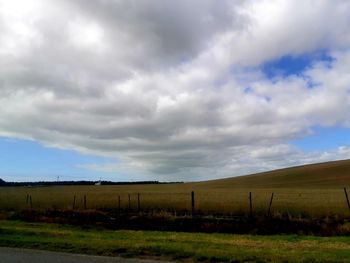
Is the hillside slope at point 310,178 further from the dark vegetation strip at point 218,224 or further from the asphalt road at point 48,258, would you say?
the asphalt road at point 48,258

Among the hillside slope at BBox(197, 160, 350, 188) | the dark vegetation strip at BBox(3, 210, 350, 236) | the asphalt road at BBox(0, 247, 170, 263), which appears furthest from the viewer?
the hillside slope at BBox(197, 160, 350, 188)

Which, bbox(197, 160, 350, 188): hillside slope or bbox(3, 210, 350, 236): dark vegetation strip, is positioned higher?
bbox(197, 160, 350, 188): hillside slope

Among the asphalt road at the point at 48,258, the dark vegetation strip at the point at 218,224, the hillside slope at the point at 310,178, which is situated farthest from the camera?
the hillside slope at the point at 310,178

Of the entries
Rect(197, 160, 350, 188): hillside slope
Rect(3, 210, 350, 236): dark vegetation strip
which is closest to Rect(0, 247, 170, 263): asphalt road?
Rect(3, 210, 350, 236): dark vegetation strip

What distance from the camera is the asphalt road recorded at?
1165 centimetres

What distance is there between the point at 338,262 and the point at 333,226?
12.7m

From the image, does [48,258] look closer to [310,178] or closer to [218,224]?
[218,224]

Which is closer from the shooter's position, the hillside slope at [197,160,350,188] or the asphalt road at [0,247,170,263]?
the asphalt road at [0,247,170,263]

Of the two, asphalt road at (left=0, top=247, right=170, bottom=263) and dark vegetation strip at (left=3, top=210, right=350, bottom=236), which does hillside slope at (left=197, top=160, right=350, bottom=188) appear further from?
asphalt road at (left=0, top=247, right=170, bottom=263)

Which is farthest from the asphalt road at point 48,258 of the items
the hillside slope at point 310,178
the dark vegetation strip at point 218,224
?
the hillside slope at point 310,178

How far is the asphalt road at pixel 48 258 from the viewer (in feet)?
38.2

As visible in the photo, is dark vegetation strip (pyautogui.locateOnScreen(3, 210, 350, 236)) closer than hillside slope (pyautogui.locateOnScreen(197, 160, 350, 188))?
Yes

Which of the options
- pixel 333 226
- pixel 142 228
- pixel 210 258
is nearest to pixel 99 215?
pixel 142 228

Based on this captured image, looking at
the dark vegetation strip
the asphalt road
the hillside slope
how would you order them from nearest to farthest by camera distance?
the asphalt road < the dark vegetation strip < the hillside slope
